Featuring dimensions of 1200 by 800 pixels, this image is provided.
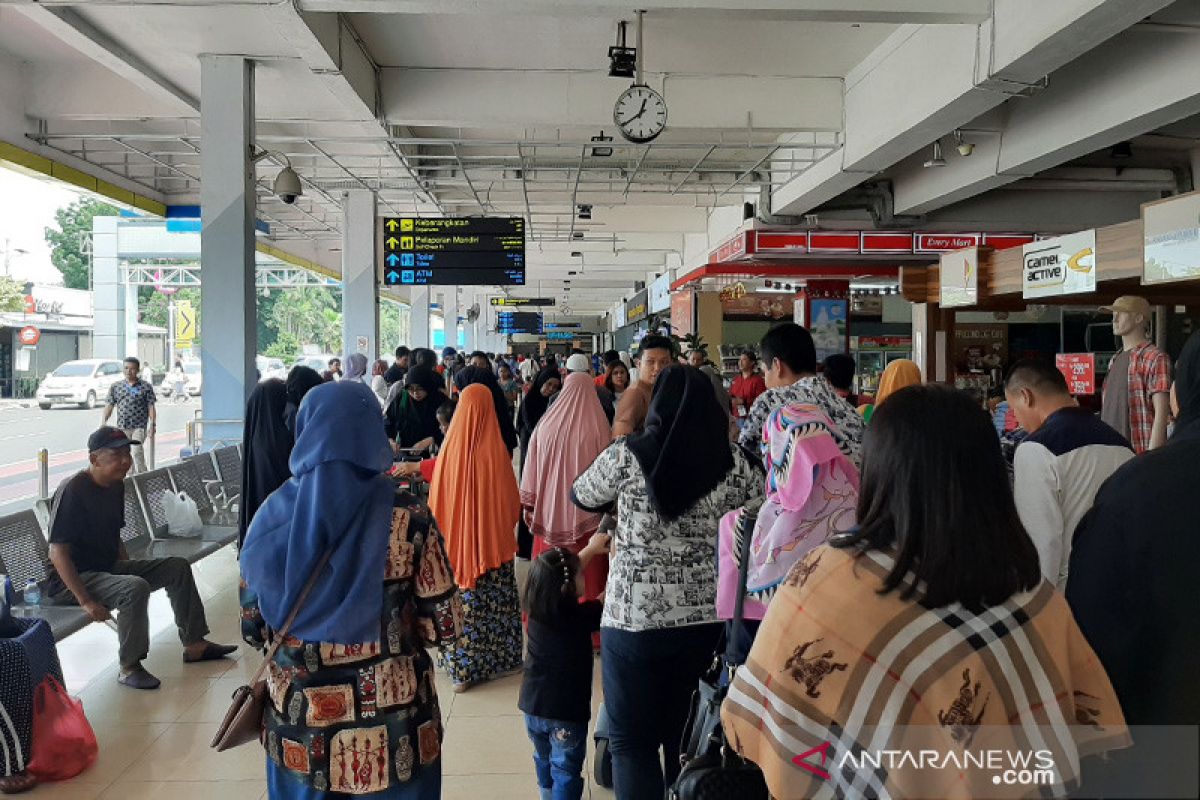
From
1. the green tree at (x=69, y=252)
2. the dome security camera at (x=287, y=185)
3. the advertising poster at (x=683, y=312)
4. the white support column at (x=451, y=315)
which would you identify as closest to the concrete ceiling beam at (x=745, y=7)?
the dome security camera at (x=287, y=185)

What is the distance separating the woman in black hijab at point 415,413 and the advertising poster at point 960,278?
4.99 meters

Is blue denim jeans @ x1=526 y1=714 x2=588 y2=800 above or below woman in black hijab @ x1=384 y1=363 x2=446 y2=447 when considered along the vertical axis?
below

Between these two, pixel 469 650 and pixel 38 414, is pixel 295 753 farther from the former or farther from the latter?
pixel 38 414

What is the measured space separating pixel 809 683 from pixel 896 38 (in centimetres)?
795

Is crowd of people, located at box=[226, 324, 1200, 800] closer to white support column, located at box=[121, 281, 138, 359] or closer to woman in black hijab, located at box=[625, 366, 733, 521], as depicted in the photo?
woman in black hijab, located at box=[625, 366, 733, 521]

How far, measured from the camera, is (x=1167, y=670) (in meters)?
1.75

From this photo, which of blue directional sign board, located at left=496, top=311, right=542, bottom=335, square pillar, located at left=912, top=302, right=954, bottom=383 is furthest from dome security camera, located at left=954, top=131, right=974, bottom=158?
blue directional sign board, located at left=496, top=311, right=542, bottom=335

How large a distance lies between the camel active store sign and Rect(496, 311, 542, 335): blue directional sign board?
32.1m

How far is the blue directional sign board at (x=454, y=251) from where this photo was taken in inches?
476

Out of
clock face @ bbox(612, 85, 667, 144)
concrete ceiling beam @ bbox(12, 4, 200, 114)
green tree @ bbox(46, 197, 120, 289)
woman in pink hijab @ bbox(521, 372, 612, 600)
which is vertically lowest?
woman in pink hijab @ bbox(521, 372, 612, 600)

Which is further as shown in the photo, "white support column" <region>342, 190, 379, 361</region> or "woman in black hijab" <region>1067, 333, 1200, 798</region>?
"white support column" <region>342, 190, 379, 361</region>

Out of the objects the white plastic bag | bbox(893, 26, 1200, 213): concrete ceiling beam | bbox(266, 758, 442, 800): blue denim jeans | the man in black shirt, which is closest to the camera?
bbox(266, 758, 442, 800): blue denim jeans

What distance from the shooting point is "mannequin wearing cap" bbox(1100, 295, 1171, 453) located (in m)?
5.86

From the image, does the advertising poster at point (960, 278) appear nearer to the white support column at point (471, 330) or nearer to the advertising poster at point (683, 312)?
the advertising poster at point (683, 312)
